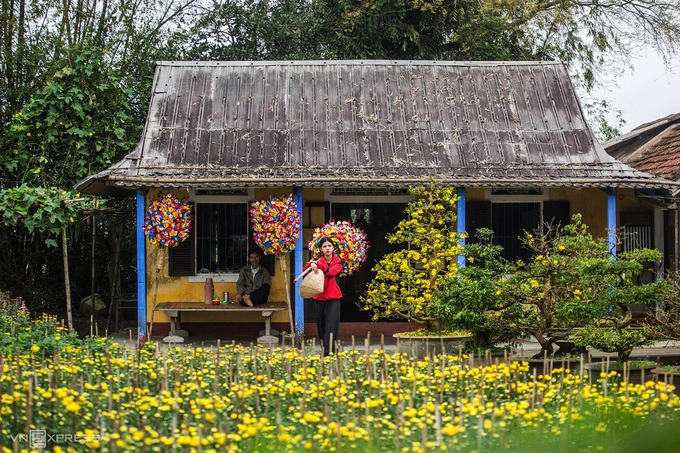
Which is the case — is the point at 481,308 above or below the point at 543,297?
below

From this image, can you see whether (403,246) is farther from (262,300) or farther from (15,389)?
(15,389)

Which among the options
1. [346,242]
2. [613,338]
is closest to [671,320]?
[613,338]

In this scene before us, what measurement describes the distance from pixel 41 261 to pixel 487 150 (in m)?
8.63

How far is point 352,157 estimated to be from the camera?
1311 cm

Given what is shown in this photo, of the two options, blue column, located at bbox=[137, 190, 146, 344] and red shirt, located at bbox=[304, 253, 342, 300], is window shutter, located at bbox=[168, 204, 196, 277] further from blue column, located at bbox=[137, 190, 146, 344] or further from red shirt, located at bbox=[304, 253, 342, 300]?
red shirt, located at bbox=[304, 253, 342, 300]

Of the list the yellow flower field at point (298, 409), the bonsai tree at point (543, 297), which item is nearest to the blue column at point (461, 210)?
the bonsai tree at point (543, 297)

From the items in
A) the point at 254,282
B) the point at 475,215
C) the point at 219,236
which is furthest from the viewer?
the point at 475,215

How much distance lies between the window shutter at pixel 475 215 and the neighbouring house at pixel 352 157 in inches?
0.9

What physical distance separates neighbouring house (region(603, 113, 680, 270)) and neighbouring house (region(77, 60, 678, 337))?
0.53 feet

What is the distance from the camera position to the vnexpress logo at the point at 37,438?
4.70 meters

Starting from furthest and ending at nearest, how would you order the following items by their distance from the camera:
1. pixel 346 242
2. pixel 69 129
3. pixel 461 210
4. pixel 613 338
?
pixel 69 129
pixel 461 210
pixel 346 242
pixel 613 338

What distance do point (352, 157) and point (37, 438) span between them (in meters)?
8.87

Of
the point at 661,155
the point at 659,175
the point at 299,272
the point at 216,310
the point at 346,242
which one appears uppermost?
the point at 661,155

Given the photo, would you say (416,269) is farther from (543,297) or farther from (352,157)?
(352,157)
